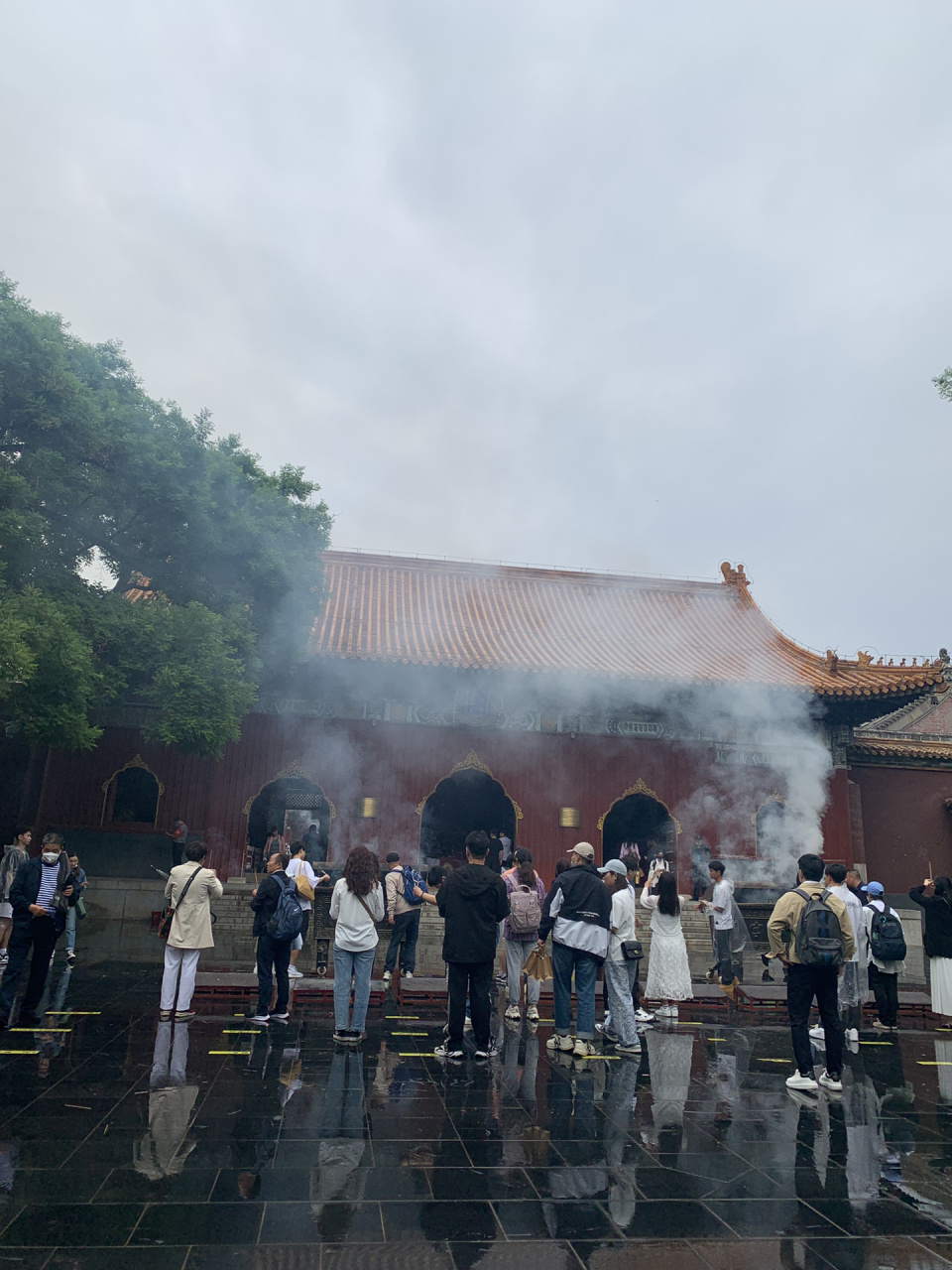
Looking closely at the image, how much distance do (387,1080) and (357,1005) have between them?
120 centimetres

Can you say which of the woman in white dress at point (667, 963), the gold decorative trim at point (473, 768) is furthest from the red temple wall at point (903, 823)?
the woman in white dress at point (667, 963)

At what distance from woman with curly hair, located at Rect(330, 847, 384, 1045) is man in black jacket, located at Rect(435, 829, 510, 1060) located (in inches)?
28.9

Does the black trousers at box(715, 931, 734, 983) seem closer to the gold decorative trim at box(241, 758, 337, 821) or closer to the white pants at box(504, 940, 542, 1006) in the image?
the white pants at box(504, 940, 542, 1006)

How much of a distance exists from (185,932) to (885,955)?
6.81 meters

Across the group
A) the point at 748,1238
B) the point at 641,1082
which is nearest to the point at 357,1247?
the point at 748,1238

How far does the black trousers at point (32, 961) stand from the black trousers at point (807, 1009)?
18.6ft

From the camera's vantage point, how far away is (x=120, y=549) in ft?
38.7

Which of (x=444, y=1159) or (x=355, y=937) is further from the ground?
(x=355, y=937)

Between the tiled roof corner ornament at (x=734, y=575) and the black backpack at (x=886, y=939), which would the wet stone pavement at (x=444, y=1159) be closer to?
the black backpack at (x=886, y=939)

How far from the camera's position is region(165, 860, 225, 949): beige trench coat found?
282 inches

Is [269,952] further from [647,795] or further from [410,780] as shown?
[647,795]

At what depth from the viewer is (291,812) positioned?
54.6 ft

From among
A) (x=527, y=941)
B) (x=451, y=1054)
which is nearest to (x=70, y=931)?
(x=527, y=941)

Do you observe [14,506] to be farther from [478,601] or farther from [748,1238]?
[478,601]
